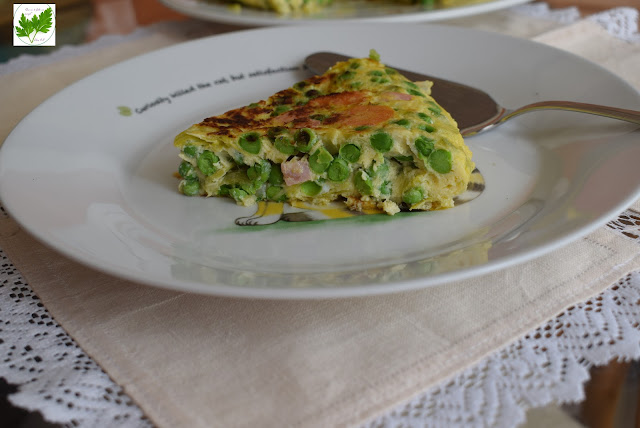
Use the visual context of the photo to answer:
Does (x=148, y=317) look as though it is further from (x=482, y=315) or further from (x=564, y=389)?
(x=564, y=389)

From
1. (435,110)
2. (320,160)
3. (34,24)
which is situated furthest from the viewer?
(34,24)

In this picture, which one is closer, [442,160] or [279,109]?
[442,160]

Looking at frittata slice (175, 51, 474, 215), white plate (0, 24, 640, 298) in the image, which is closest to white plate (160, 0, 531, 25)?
white plate (0, 24, 640, 298)

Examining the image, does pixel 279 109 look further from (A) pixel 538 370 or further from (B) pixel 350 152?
(A) pixel 538 370

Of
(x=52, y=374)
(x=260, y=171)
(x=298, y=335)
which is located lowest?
(x=52, y=374)

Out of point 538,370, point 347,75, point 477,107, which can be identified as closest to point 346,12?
point 347,75

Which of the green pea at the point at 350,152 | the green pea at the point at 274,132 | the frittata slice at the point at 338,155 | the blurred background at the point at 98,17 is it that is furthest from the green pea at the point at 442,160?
the blurred background at the point at 98,17
